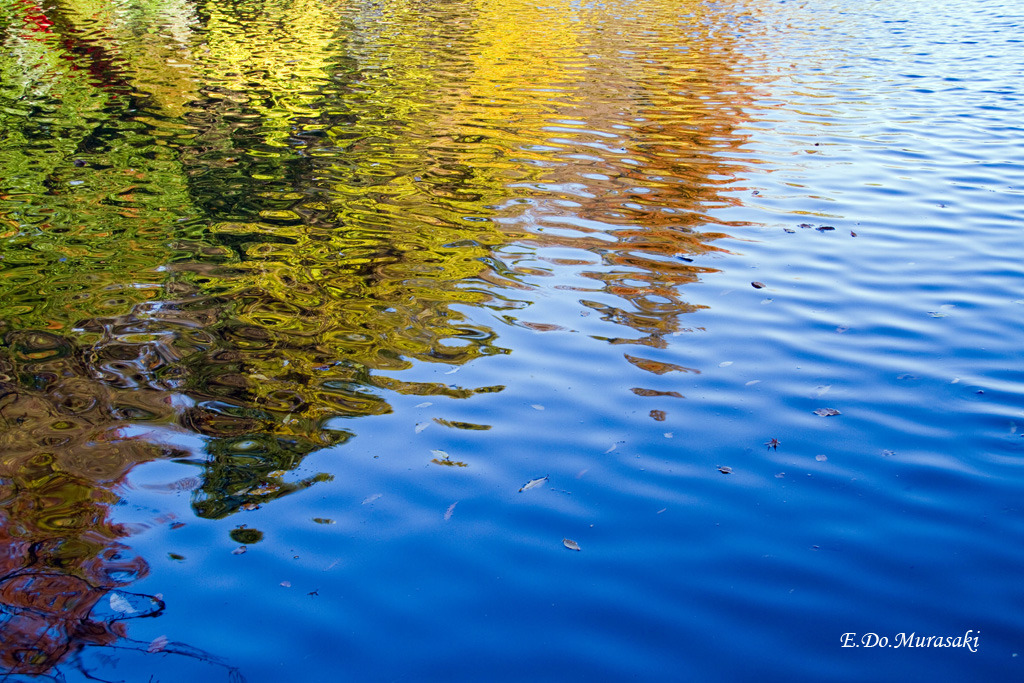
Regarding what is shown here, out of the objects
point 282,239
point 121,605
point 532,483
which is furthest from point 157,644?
point 282,239

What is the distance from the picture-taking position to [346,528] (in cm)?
421

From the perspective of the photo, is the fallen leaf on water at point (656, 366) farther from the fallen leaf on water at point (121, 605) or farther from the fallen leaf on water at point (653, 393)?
the fallen leaf on water at point (121, 605)

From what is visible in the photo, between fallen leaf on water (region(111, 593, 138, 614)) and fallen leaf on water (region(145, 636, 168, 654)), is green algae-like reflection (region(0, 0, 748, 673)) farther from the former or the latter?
fallen leaf on water (region(145, 636, 168, 654))

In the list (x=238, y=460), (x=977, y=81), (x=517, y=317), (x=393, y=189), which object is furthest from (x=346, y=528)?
(x=977, y=81)

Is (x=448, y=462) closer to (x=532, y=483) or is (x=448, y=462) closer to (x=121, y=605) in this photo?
(x=532, y=483)

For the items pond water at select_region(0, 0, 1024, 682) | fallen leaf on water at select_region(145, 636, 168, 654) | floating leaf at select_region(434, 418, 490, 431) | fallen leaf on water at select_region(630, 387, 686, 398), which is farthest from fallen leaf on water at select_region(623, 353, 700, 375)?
fallen leaf on water at select_region(145, 636, 168, 654)

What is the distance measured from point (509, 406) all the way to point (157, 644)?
8.92 feet

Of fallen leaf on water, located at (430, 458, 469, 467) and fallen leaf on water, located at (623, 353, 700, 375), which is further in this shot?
fallen leaf on water, located at (623, 353, 700, 375)

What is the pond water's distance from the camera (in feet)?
11.9

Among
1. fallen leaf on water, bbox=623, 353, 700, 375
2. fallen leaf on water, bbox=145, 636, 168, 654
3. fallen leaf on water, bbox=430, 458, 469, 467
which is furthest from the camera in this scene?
fallen leaf on water, bbox=623, 353, 700, 375

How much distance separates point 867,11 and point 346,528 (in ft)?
111

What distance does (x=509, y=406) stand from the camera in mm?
5336

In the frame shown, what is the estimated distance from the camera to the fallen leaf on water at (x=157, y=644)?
11.3 ft

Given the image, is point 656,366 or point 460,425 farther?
point 656,366
